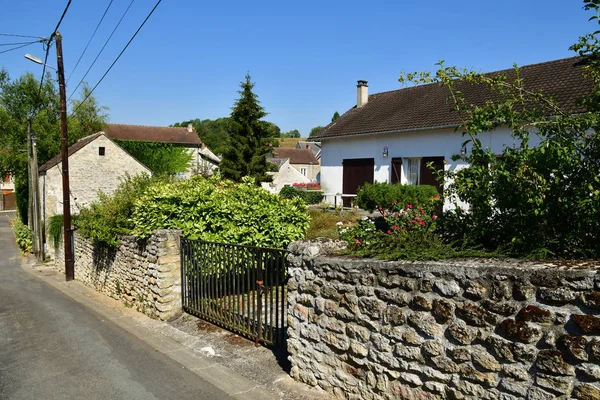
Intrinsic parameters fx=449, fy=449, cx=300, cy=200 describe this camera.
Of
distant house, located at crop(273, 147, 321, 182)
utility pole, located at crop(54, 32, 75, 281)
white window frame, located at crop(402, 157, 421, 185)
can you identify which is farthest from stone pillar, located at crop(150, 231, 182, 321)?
distant house, located at crop(273, 147, 321, 182)

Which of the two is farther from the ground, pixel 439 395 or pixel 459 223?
pixel 459 223

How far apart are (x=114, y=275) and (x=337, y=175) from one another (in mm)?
13468

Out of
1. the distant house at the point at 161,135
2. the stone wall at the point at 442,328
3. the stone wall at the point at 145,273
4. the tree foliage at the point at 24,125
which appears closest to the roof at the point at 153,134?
the distant house at the point at 161,135

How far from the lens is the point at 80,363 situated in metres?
6.05

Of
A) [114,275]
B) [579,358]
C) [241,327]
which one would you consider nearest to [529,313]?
[579,358]

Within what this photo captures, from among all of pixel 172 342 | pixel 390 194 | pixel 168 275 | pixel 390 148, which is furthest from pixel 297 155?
pixel 172 342

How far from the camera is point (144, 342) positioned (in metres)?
6.88

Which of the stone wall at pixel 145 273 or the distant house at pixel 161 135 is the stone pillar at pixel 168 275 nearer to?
the stone wall at pixel 145 273

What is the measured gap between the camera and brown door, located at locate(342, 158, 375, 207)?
20.3 metres

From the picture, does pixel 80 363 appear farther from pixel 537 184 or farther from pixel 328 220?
pixel 328 220

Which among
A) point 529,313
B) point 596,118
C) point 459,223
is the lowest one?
point 529,313

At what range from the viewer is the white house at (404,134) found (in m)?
15.3

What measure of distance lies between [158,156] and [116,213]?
26.0 metres

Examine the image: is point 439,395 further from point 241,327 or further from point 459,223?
point 241,327
